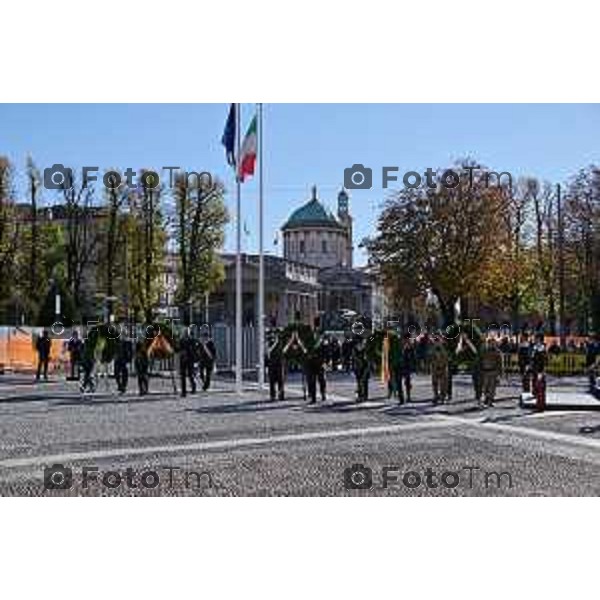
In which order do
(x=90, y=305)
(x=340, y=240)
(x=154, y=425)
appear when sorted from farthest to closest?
1. (x=340, y=240)
2. (x=90, y=305)
3. (x=154, y=425)

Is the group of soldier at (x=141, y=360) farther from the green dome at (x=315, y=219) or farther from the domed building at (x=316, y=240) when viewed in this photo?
the green dome at (x=315, y=219)

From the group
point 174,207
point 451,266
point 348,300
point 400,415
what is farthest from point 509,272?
point 348,300

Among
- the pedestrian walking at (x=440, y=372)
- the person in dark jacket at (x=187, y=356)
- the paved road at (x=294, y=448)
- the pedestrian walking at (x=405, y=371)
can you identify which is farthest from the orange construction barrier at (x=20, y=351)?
the pedestrian walking at (x=440, y=372)

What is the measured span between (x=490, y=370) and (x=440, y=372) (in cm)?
121

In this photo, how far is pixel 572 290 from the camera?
49.0 m

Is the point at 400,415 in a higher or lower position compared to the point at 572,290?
lower

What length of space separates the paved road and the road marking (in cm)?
2

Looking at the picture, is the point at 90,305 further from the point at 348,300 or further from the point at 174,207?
the point at 348,300

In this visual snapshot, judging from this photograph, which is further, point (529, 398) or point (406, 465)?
point (529, 398)

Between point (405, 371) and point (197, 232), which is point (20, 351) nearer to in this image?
point (197, 232)

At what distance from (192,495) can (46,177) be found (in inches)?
432

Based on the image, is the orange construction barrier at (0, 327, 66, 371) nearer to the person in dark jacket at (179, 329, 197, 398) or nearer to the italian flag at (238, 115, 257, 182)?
the person in dark jacket at (179, 329, 197, 398)

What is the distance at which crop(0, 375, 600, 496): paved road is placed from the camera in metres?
11.3

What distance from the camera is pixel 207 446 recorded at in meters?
14.4
